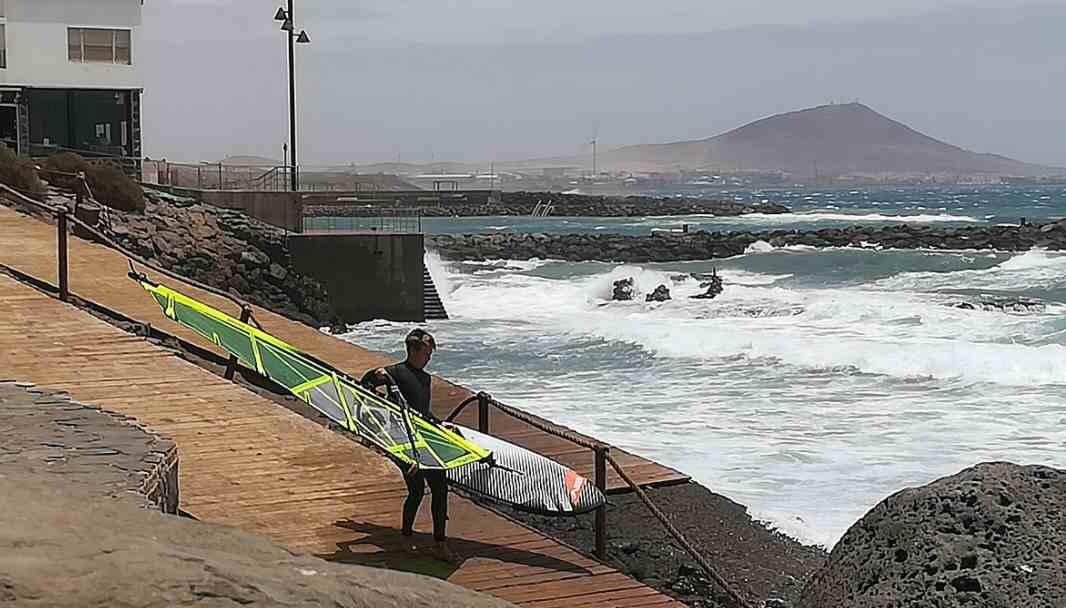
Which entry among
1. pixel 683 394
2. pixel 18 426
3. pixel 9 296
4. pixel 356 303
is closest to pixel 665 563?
pixel 18 426

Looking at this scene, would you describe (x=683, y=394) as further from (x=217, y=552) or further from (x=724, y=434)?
(x=217, y=552)

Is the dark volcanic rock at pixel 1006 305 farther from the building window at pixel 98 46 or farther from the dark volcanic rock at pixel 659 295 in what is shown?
the building window at pixel 98 46

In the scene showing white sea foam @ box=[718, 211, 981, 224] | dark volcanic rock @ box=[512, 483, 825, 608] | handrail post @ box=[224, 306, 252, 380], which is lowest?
white sea foam @ box=[718, 211, 981, 224]

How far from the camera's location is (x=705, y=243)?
59.3 metres

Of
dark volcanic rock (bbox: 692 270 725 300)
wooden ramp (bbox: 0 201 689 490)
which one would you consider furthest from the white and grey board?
dark volcanic rock (bbox: 692 270 725 300)

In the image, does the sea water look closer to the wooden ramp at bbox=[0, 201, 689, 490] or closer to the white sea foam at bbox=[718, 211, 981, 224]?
the wooden ramp at bbox=[0, 201, 689, 490]

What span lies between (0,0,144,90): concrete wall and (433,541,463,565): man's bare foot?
34610mm

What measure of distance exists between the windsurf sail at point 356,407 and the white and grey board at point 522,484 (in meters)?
0.09

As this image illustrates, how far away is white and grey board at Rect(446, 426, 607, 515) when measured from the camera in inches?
260

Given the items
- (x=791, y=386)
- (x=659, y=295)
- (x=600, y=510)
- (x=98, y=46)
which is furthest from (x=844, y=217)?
(x=600, y=510)

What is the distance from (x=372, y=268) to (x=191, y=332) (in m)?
14.8

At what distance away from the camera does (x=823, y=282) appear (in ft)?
151

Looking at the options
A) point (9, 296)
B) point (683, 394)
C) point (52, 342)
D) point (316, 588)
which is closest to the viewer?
point (316, 588)

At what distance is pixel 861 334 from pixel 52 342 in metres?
21.8
